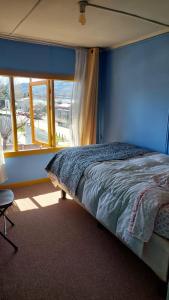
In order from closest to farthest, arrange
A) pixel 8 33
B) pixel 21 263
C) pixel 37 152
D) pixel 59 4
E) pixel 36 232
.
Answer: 1. pixel 21 263
2. pixel 59 4
3. pixel 36 232
4. pixel 8 33
5. pixel 37 152

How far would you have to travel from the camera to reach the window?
332cm

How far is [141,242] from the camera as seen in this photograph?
1.50 m

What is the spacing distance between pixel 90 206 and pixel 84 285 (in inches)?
26.7

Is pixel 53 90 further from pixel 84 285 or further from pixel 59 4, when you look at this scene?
pixel 84 285

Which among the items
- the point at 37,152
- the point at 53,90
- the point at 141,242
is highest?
the point at 53,90

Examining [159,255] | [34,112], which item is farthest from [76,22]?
[159,255]

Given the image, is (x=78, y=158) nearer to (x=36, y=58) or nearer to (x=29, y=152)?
(x=29, y=152)

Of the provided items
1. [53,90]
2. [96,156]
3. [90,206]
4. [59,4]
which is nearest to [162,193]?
[90,206]

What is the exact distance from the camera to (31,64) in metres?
3.24

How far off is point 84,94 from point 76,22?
135 cm

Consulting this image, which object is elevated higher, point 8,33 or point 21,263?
point 8,33

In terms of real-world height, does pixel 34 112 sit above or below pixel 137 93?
below

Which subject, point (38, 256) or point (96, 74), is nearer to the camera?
point (38, 256)

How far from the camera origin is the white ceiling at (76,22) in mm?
1973
